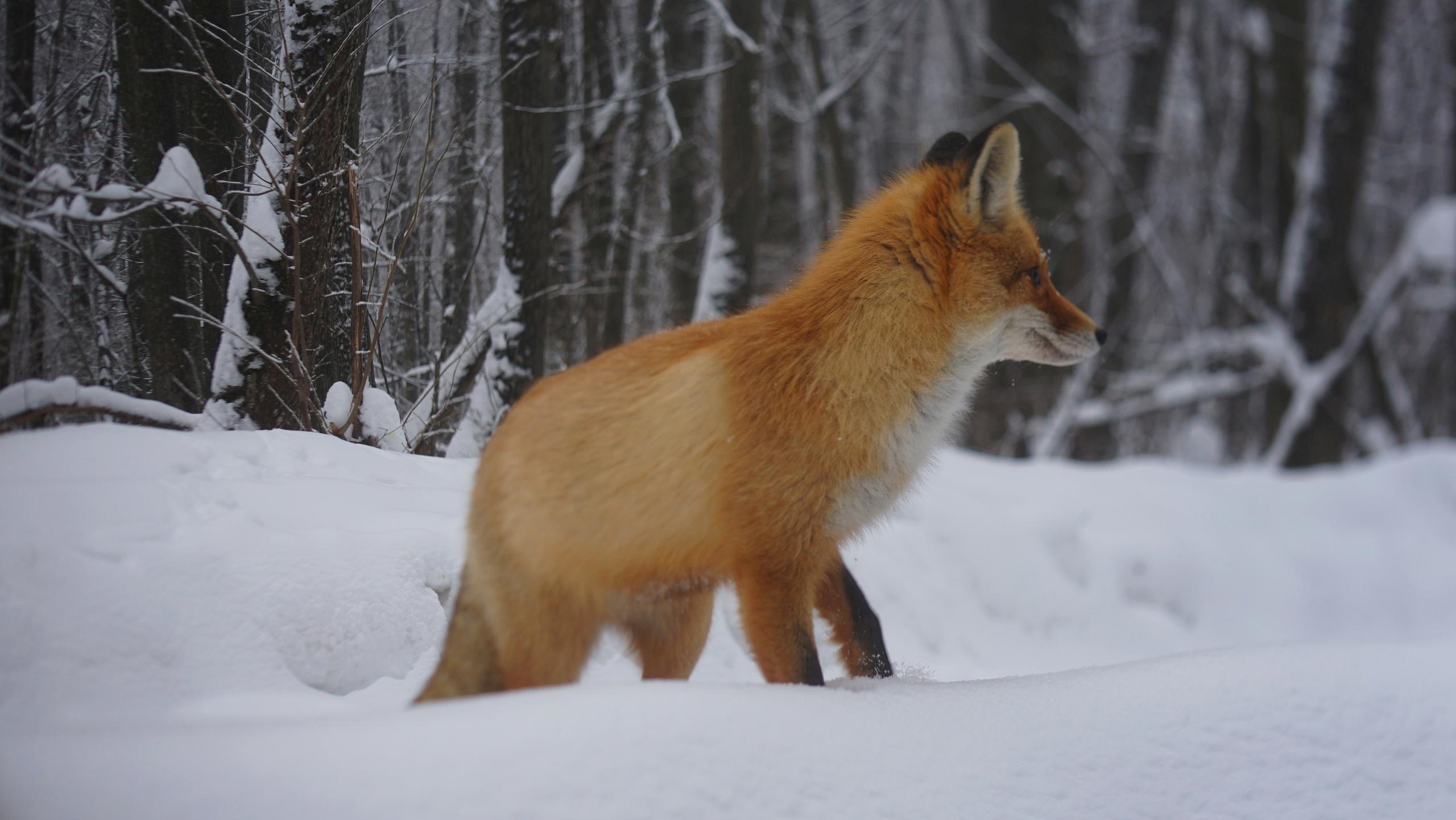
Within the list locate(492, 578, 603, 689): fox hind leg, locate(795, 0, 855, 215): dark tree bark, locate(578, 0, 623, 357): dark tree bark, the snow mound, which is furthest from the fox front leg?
locate(795, 0, 855, 215): dark tree bark

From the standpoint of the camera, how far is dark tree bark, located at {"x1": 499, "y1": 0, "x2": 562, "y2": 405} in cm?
329

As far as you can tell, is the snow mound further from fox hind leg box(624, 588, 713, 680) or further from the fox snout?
the fox snout

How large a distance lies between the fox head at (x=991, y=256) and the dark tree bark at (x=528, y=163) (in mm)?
1371

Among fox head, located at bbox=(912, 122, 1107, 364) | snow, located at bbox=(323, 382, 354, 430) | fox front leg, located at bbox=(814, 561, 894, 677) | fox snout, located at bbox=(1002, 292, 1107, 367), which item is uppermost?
fox head, located at bbox=(912, 122, 1107, 364)

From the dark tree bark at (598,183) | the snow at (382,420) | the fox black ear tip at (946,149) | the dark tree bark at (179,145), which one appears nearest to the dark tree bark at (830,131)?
the dark tree bark at (598,183)

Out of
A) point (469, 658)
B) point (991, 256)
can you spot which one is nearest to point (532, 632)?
point (469, 658)

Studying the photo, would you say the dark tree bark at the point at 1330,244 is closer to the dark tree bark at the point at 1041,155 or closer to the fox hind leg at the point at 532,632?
the dark tree bark at the point at 1041,155

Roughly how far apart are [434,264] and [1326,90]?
11.1 m

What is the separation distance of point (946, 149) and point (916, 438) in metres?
0.85

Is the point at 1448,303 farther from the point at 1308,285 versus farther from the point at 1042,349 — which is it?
the point at 1042,349

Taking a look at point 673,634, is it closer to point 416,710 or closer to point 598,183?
point 416,710

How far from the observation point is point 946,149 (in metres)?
2.77

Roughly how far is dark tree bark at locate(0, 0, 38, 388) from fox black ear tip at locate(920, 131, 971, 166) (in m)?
2.11

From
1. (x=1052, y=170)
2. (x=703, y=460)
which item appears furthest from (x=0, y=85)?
(x=1052, y=170)
